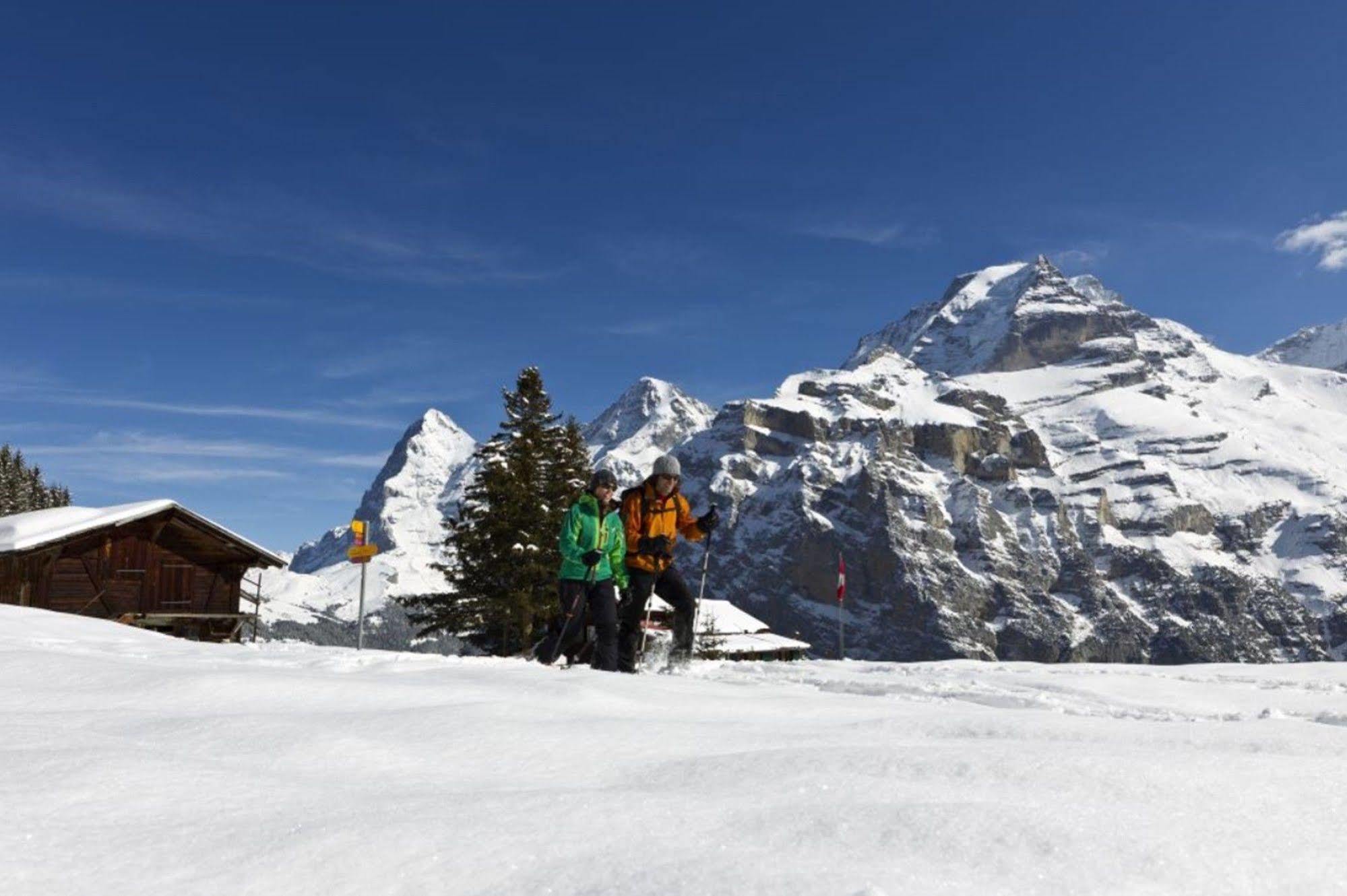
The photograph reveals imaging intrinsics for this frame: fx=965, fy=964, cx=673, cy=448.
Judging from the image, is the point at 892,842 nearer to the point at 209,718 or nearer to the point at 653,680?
the point at 209,718

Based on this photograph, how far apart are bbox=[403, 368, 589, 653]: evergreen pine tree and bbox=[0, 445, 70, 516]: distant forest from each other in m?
42.8

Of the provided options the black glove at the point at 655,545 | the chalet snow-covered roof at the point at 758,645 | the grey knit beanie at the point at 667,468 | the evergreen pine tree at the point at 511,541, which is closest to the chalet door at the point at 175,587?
the evergreen pine tree at the point at 511,541

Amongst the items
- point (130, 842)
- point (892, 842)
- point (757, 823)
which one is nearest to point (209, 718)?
point (130, 842)

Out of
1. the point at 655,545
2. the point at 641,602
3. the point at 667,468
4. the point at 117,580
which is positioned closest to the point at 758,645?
the point at 117,580

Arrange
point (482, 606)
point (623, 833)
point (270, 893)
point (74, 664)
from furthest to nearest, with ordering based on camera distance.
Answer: point (482, 606)
point (74, 664)
point (623, 833)
point (270, 893)

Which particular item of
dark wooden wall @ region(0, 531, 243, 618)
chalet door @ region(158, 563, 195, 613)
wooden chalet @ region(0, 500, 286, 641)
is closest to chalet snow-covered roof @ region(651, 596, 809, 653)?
wooden chalet @ region(0, 500, 286, 641)

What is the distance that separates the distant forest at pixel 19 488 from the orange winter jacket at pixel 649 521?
62066 mm

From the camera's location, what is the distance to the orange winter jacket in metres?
10.1

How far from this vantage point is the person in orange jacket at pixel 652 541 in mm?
10055

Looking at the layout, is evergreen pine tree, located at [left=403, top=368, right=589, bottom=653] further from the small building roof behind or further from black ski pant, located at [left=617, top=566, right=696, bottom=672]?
black ski pant, located at [left=617, top=566, right=696, bottom=672]

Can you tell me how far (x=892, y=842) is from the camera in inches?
97.7

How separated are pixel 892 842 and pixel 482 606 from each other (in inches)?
1090

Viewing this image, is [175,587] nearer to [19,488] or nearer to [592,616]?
[592,616]

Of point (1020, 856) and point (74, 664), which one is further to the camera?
point (74, 664)
